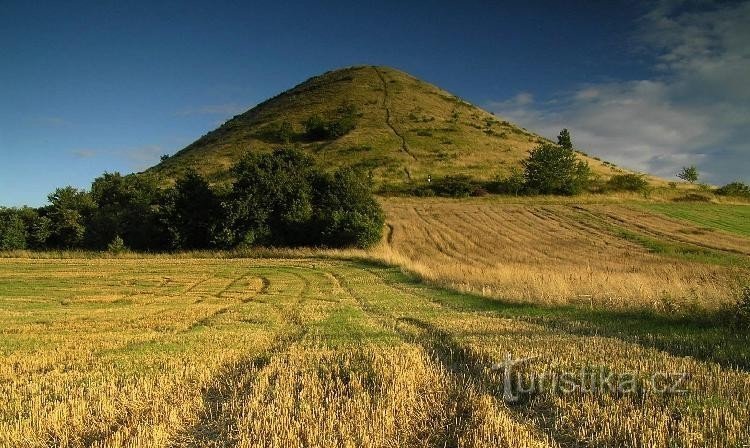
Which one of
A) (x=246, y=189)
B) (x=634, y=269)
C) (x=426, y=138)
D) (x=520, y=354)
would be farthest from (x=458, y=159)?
(x=520, y=354)

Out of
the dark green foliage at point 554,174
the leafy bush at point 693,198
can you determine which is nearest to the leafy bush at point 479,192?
the dark green foliage at point 554,174

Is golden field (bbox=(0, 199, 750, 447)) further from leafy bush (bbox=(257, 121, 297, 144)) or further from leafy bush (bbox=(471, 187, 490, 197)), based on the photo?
leafy bush (bbox=(257, 121, 297, 144))

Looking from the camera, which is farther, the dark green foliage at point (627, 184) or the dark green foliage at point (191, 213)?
the dark green foliage at point (627, 184)

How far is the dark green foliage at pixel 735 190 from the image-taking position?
72000 millimetres

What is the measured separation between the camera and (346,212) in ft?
158

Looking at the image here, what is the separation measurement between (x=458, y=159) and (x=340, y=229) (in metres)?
46.9

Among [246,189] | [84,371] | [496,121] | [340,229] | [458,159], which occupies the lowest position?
[84,371]

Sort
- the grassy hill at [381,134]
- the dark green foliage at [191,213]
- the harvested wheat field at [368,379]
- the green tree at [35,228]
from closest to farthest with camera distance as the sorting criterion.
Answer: the harvested wheat field at [368,379] < the dark green foliage at [191,213] < the green tree at [35,228] < the grassy hill at [381,134]

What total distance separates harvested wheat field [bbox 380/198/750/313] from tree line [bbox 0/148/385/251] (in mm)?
5045

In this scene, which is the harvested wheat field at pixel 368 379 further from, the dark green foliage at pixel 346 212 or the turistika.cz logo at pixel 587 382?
the dark green foliage at pixel 346 212

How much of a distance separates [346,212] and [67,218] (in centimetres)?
3071

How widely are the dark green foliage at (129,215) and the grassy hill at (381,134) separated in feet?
62.1

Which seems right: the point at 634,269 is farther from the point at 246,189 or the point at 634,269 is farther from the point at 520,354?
the point at 246,189

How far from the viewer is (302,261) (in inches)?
1596
